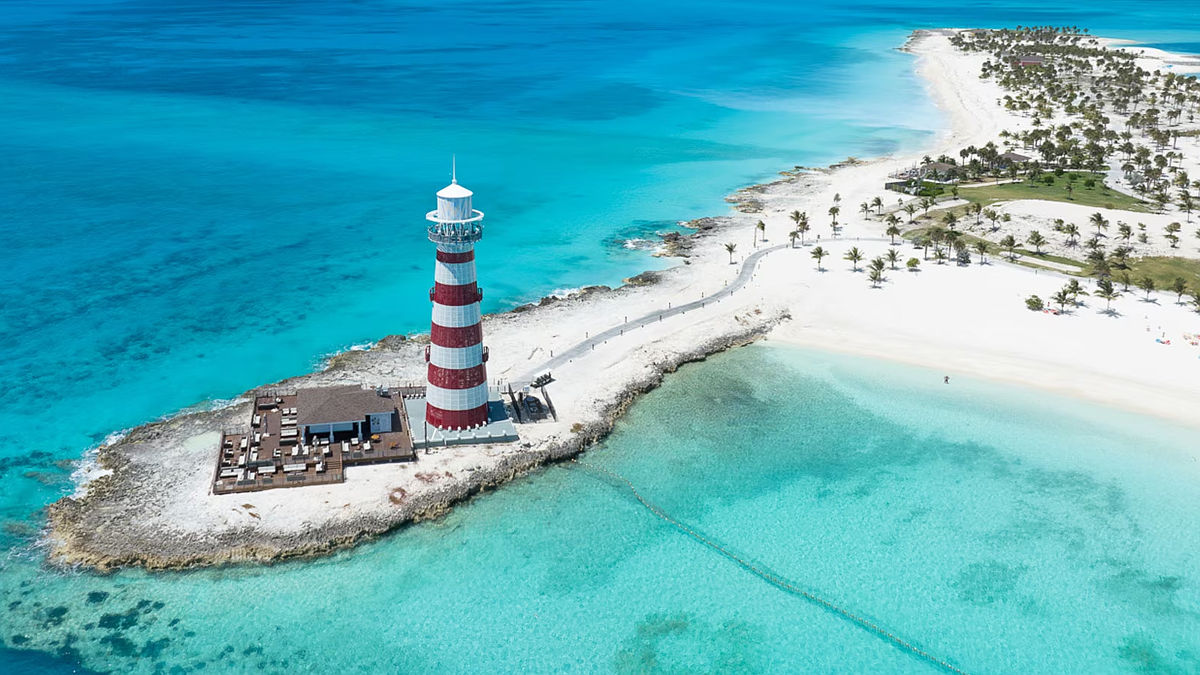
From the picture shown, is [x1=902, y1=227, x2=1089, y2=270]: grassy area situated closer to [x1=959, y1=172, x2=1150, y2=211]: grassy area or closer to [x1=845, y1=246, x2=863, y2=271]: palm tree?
[x1=845, y1=246, x2=863, y2=271]: palm tree

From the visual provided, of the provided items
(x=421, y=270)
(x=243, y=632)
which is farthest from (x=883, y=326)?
(x=243, y=632)

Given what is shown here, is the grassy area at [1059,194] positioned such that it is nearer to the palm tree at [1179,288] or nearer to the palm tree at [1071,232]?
the palm tree at [1071,232]

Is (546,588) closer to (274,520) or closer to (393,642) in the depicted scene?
(393,642)

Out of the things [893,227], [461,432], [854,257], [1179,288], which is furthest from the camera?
[893,227]

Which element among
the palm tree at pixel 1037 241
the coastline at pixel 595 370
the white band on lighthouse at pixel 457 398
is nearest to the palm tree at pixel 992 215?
the palm tree at pixel 1037 241

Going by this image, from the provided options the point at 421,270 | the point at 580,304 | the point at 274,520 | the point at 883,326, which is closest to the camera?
the point at 274,520

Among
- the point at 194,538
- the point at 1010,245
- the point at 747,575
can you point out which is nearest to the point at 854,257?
the point at 1010,245

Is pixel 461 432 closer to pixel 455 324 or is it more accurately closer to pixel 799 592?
pixel 455 324
